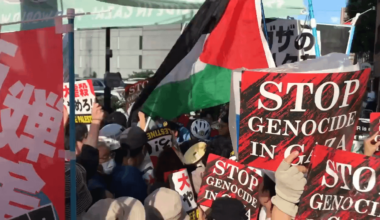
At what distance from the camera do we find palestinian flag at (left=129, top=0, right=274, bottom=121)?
457cm

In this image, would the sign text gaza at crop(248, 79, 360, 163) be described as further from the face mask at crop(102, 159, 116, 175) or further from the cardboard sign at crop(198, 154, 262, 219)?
the face mask at crop(102, 159, 116, 175)

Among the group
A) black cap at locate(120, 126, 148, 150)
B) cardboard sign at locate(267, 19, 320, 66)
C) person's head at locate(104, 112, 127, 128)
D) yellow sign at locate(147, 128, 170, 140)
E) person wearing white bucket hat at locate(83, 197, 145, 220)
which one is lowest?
person's head at locate(104, 112, 127, 128)

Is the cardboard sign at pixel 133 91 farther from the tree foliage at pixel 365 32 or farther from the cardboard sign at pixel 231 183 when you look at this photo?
the tree foliage at pixel 365 32

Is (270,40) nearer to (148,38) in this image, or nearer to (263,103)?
(263,103)

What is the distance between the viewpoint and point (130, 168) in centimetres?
397

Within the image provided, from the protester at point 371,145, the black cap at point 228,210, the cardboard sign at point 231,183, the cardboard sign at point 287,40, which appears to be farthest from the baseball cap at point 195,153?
the cardboard sign at point 287,40

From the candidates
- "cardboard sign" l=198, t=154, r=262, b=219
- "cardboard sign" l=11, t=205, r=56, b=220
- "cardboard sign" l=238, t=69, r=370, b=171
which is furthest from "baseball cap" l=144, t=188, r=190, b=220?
"cardboard sign" l=11, t=205, r=56, b=220

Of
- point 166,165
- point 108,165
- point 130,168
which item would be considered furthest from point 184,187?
point 108,165

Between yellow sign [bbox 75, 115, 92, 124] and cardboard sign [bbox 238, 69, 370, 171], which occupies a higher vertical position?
cardboard sign [bbox 238, 69, 370, 171]

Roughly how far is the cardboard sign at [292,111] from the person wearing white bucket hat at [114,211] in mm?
834

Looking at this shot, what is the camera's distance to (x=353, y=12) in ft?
112

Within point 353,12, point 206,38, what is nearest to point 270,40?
point 206,38

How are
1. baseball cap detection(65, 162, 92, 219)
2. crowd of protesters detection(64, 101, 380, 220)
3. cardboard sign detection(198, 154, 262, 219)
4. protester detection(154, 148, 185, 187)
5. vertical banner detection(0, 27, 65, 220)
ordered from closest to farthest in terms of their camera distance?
vertical banner detection(0, 27, 65, 220) → baseball cap detection(65, 162, 92, 219) → crowd of protesters detection(64, 101, 380, 220) → cardboard sign detection(198, 154, 262, 219) → protester detection(154, 148, 185, 187)

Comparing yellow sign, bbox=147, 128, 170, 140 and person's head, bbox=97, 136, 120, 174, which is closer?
person's head, bbox=97, 136, 120, 174
